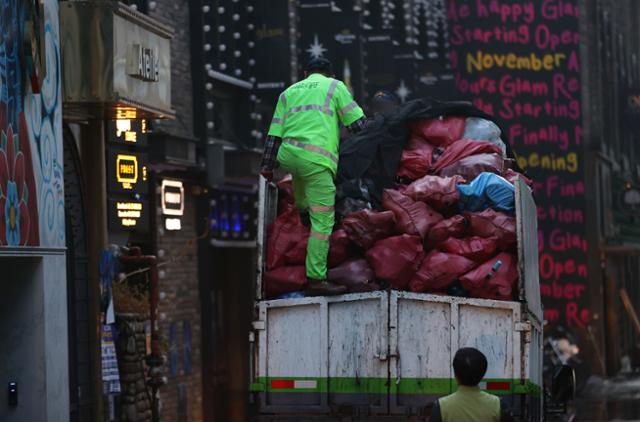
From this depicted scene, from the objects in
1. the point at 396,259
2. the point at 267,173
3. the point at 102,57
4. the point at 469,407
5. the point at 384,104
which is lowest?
the point at 469,407

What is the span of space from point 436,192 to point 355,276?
112 centimetres

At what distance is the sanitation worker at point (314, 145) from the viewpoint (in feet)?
41.5

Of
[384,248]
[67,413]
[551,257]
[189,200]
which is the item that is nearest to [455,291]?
[384,248]

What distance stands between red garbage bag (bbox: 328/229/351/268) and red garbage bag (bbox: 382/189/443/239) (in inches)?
17.9

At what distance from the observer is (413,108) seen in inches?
565

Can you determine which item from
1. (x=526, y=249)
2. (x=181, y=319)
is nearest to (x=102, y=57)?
(x=526, y=249)

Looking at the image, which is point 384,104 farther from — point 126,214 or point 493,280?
point 126,214

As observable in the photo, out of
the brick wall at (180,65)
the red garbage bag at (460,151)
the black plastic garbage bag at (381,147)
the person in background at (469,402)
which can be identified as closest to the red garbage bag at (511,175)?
the red garbage bag at (460,151)

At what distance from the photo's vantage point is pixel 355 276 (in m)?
12.5

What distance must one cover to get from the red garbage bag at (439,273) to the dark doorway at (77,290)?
6465 millimetres

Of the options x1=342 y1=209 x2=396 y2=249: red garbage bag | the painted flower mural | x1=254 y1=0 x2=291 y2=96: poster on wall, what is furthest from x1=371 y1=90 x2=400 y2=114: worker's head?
x1=254 y1=0 x2=291 y2=96: poster on wall

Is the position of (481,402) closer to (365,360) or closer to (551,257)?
(365,360)

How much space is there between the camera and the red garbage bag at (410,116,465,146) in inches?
563

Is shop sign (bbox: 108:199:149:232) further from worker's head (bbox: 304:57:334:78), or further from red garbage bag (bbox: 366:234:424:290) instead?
red garbage bag (bbox: 366:234:424:290)
